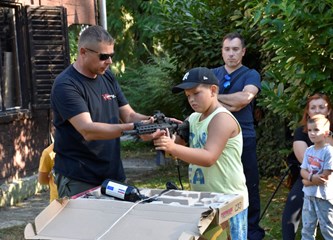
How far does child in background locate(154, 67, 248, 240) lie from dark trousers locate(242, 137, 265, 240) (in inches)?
71.4

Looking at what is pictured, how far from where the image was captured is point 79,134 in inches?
144

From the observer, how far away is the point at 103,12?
10820 millimetres

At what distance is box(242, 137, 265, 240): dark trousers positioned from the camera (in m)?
5.34

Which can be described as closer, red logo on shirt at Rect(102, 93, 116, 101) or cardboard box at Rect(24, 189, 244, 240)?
cardboard box at Rect(24, 189, 244, 240)

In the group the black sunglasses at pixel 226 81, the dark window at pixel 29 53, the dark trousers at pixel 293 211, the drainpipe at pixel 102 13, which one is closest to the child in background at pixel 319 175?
the dark trousers at pixel 293 211

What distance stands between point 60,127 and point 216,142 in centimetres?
105

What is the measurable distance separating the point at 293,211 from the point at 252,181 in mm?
459

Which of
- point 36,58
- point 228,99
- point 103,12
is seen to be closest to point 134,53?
point 103,12

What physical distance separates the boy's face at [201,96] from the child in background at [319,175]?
1586 millimetres

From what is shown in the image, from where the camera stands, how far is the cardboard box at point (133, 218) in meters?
2.68

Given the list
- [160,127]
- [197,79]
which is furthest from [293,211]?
[160,127]

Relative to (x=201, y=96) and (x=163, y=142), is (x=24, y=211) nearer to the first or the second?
(x=201, y=96)

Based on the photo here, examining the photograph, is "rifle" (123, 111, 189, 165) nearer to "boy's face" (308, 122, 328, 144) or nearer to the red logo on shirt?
the red logo on shirt

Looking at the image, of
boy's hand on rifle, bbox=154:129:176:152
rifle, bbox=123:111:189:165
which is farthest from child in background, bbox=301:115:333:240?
boy's hand on rifle, bbox=154:129:176:152
